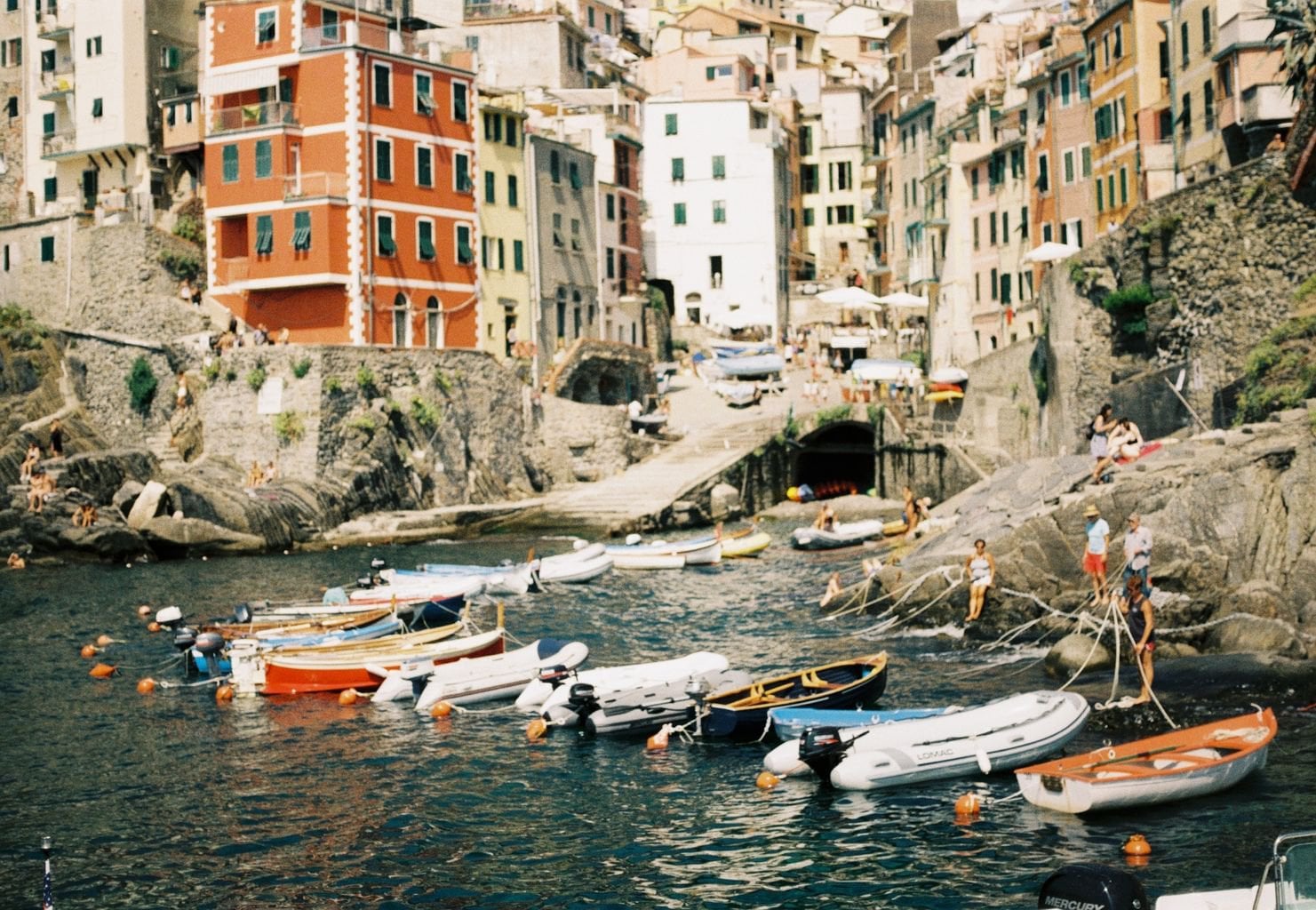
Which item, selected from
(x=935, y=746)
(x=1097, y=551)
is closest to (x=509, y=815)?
(x=935, y=746)

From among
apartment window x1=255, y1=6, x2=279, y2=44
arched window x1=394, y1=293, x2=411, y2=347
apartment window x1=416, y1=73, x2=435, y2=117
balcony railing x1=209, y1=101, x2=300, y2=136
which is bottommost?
arched window x1=394, y1=293, x2=411, y2=347

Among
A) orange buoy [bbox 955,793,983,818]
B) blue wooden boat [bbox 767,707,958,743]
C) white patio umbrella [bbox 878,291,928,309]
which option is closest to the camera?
orange buoy [bbox 955,793,983,818]

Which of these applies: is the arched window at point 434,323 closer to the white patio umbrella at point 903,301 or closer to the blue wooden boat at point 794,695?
the white patio umbrella at point 903,301

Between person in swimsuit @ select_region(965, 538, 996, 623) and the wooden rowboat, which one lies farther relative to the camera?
person in swimsuit @ select_region(965, 538, 996, 623)

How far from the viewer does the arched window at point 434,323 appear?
68000 millimetres

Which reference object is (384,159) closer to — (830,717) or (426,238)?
(426,238)

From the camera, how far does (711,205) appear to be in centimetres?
9812

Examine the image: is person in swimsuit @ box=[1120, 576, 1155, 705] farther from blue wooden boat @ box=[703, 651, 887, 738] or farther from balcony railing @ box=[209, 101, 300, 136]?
balcony railing @ box=[209, 101, 300, 136]

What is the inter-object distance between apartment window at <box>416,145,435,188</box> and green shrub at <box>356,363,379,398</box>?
29.8ft

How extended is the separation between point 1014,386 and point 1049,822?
41342mm

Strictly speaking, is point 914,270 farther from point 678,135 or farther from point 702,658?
point 702,658

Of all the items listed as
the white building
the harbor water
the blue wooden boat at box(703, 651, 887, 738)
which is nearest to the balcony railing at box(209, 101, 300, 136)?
the harbor water

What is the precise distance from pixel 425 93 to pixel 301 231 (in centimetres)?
814

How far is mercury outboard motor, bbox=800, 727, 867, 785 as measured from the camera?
24.0 meters
